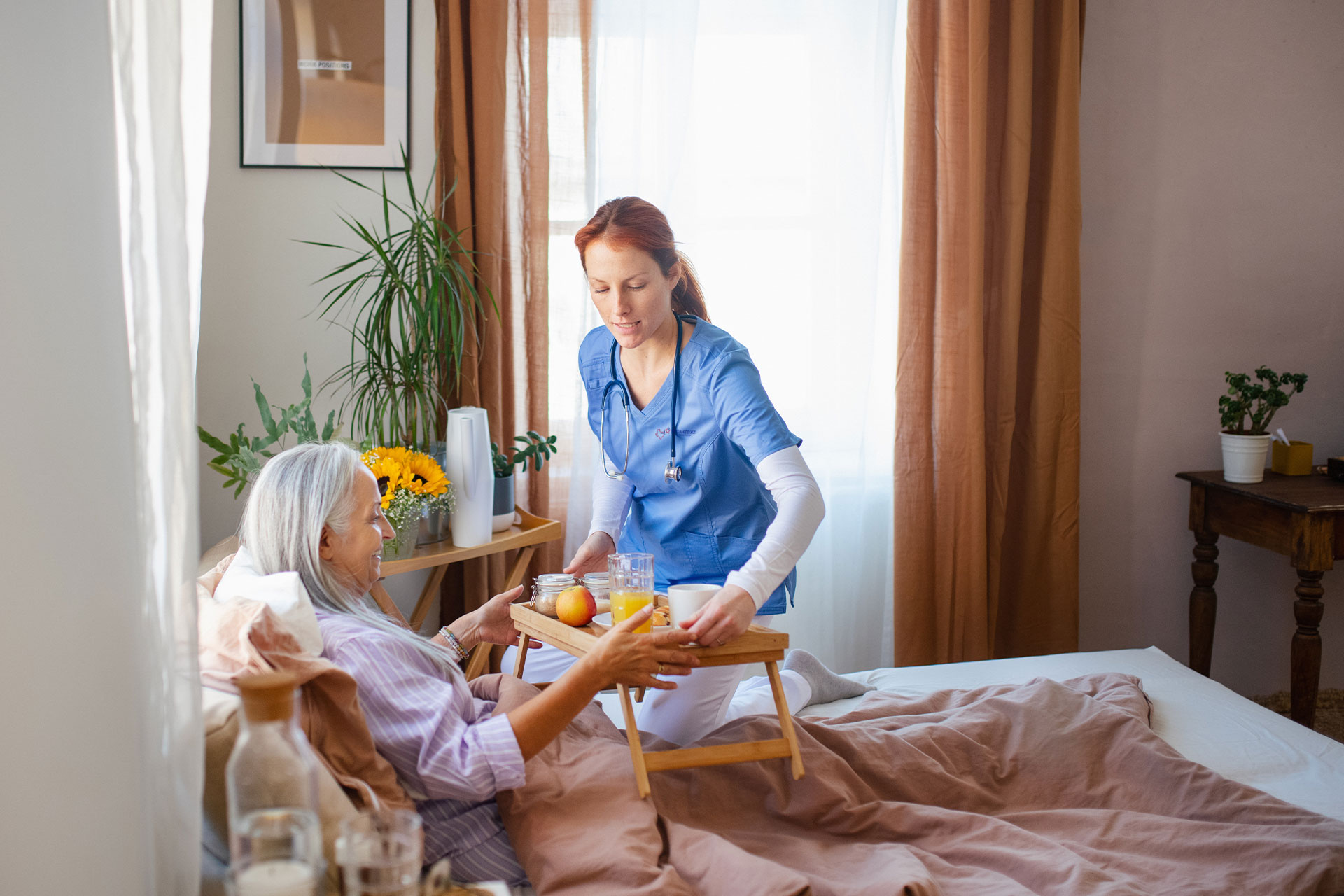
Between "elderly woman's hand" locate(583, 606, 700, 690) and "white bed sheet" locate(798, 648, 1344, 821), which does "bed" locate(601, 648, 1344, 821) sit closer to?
"white bed sheet" locate(798, 648, 1344, 821)

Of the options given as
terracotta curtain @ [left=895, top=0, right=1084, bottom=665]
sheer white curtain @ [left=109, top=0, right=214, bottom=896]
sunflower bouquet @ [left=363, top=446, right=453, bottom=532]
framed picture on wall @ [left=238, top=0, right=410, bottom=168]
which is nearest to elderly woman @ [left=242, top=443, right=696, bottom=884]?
sheer white curtain @ [left=109, top=0, right=214, bottom=896]

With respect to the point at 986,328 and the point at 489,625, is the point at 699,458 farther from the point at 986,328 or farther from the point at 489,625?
Result: the point at 986,328

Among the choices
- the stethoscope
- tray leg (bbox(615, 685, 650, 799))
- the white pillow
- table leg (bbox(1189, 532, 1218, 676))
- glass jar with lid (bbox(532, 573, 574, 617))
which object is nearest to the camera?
the white pillow

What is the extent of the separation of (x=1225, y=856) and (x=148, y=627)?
4.56 ft

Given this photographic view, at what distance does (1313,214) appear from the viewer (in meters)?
3.19

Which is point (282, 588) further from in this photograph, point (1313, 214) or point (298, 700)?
point (1313, 214)

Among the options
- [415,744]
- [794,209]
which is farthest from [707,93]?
[415,744]

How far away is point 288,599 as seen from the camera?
128cm

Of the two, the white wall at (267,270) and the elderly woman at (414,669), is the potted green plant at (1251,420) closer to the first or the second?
the elderly woman at (414,669)

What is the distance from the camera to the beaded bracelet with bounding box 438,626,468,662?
6.25ft

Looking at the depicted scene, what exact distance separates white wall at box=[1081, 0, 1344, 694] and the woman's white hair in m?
2.43

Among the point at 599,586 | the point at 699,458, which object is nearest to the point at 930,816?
the point at 599,586

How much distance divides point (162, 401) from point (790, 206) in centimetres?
236

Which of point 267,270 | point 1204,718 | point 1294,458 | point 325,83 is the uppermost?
point 325,83
